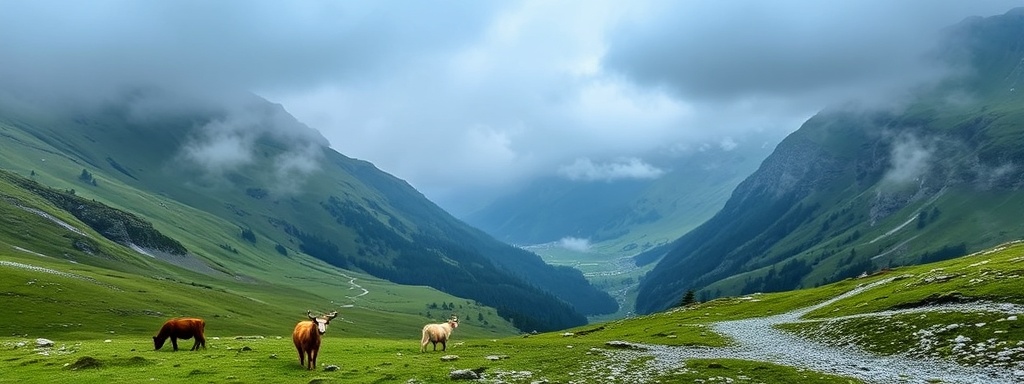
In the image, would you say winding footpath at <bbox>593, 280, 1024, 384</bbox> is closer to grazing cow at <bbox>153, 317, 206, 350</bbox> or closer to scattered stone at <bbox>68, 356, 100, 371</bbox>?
scattered stone at <bbox>68, 356, 100, 371</bbox>

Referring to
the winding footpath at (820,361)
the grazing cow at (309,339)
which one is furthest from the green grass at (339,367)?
the winding footpath at (820,361)

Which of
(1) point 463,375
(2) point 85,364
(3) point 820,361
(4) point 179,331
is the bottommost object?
(3) point 820,361

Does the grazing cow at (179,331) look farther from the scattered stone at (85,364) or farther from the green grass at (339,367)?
the scattered stone at (85,364)

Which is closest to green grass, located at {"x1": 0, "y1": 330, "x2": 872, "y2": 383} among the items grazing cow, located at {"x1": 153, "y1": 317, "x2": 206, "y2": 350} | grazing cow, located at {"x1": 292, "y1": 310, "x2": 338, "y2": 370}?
grazing cow, located at {"x1": 292, "y1": 310, "x2": 338, "y2": 370}

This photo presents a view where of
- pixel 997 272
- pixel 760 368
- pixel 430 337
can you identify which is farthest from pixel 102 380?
pixel 997 272

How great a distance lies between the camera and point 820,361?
35.6 metres

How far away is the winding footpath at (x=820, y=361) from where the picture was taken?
94.6ft

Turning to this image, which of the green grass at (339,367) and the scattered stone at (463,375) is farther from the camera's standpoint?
the green grass at (339,367)

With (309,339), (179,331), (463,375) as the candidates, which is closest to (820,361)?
(463,375)

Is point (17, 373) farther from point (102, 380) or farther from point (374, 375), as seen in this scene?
point (374, 375)

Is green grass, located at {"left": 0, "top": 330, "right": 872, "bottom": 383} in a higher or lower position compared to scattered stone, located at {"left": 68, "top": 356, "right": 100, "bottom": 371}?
lower

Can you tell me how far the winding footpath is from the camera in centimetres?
2883

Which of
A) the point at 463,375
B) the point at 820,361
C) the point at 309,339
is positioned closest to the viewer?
the point at 463,375

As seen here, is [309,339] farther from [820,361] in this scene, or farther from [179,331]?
[820,361]
